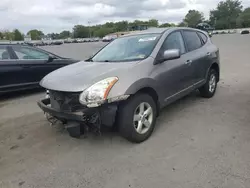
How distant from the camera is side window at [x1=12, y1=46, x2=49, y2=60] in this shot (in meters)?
6.46

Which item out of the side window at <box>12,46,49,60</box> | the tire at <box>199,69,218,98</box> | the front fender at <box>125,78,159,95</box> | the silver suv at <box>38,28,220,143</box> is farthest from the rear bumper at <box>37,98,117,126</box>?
the side window at <box>12,46,49,60</box>

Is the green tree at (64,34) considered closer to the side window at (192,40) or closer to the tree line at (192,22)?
the tree line at (192,22)

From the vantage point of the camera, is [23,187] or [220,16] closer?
[23,187]

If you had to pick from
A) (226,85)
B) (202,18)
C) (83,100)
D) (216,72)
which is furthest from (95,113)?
(202,18)

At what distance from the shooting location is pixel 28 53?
21.9 feet

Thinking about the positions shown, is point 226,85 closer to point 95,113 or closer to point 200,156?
point 200,156

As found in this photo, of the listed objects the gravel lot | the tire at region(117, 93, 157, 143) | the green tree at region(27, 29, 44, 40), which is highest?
the green tree at region(27, 29, 44, 40)

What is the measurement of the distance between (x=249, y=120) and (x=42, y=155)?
11.3 feet

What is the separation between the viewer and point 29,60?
259 inches

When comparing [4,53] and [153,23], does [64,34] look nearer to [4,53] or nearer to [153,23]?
[153,23]

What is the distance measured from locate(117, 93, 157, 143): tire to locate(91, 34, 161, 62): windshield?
0.72m

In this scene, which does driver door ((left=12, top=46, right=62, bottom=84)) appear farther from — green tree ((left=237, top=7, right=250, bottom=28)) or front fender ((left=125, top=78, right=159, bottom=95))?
green tree ((left=237, top=7, right=250, bottom=28))

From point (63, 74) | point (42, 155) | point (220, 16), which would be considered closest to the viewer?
point (42, 155)

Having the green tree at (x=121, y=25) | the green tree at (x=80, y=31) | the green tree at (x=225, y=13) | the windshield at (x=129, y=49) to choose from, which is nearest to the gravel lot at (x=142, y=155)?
the windshield at (x=129, y=49)
